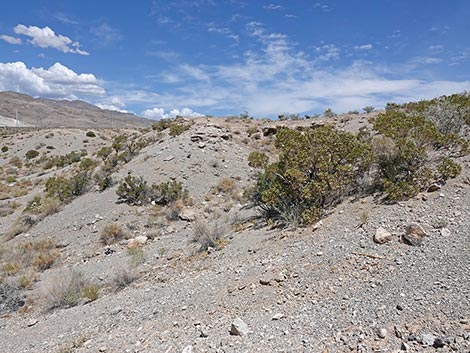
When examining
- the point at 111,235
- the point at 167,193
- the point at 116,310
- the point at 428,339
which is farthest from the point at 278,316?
the point at 167,193

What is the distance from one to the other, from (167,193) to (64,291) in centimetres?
691

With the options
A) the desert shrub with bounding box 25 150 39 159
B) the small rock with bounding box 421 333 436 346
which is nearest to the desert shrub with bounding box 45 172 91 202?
the small rock with bounding box 421 333 436 346

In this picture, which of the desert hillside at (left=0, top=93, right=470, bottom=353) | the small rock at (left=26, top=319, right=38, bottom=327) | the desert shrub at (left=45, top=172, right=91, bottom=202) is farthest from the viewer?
the desert shrub at (left=45, top=172, right=91, bottom=202)

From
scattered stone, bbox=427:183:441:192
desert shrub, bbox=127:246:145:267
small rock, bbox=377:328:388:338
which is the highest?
scattered stone, bbox=427:183:441:192

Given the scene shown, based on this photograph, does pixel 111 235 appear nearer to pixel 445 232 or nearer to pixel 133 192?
pixel 133 192

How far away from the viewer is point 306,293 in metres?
5.30

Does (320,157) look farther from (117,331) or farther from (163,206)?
(163,206)

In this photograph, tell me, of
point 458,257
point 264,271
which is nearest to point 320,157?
point 264,271

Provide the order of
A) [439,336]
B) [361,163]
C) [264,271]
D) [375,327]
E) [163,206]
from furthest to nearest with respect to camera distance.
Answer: [163,206], [361,163], [264,271], [375,327], [439,336]

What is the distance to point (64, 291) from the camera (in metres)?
7.88

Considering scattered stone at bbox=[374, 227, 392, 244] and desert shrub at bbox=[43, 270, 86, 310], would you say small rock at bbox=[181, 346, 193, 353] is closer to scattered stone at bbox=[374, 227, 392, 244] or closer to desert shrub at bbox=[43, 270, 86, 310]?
scattered stone at bbox=[374, 227, 392, 244]

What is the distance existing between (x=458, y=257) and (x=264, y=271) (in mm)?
3062

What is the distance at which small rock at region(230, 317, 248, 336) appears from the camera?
473 cm

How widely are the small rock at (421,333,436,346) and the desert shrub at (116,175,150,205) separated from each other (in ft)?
39.7
